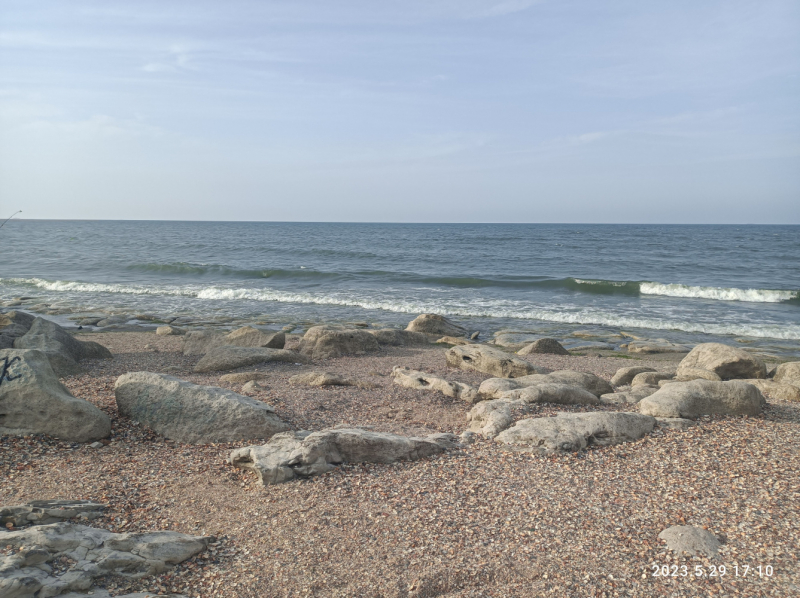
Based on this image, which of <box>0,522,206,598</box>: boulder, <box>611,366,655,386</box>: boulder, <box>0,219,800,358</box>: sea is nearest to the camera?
<box>0,522,206,598</box>: boulder

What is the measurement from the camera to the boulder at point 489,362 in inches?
413

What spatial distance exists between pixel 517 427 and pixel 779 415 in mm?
3884

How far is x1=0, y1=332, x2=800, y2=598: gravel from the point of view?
3.73 m

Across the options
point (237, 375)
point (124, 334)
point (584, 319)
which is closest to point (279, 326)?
point (124, 334)

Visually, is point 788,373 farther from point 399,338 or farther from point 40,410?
point 40,410

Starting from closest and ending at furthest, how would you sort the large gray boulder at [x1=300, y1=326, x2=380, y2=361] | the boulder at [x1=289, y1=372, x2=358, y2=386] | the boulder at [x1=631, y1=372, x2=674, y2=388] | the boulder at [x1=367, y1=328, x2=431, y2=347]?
1. the boulder at [x1=289, y1=372, x2=358, y2=386]
2. the boulder at [x1=631, y1=372, x2=674, y2=388]
3. the large gray boulder at [x1=300, y1=326, x2=380, y2=361]
4. the boulder at [x1=367, y1=328, x2=431, y2=347]

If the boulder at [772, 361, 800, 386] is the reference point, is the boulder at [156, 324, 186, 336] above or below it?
below

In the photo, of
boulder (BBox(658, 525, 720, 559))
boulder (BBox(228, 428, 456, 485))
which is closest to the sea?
boulder (BBox(228, 428, 456, 485))

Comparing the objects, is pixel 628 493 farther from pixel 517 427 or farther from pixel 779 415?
pixel 779 415

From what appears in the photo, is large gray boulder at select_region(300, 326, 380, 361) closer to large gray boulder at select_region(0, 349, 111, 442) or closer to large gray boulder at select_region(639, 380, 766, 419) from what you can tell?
large gray boulder at select_region(0, 349, 111, 442)

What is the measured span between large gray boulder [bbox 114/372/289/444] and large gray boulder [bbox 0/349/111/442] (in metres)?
0.52

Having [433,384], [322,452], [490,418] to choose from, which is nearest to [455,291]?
[433,384]

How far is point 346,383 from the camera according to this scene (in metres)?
9.13

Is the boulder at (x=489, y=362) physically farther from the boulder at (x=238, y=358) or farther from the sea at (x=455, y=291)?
the sea at (x=455, y=291)
